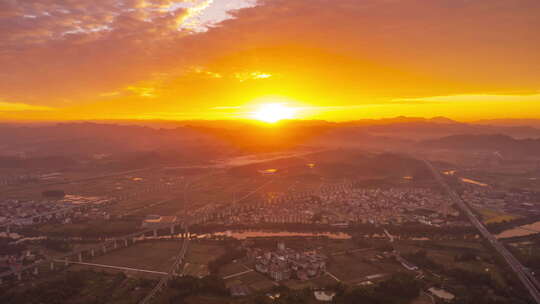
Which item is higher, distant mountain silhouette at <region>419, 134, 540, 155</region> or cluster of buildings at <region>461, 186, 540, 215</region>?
distant mountain silhouette at <region>419, 134, 540, 155</region>

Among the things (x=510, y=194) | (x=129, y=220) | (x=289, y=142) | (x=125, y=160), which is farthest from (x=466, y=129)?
(x=129, y=220)

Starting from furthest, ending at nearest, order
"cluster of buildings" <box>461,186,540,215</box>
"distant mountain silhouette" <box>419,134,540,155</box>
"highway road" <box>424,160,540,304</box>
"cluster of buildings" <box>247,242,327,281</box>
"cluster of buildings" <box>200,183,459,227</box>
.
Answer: "distant mountain silhouette" <box>419,134,540,155</box>, "cluster of buildings" <box>461,186,540,215</box>, "cluster of buildings" <box>200,183,459,227</box>, "cluster of buildings" <box>247,242,327,281</box>, "highway road" <box>424,160,540,304</box>

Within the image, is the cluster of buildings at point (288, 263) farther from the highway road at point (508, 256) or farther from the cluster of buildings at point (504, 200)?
the cluster of buildings at point (504, 200)

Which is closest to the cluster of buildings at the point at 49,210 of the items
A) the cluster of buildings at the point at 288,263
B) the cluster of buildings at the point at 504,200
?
the cluster of buildings at the point at 288,263

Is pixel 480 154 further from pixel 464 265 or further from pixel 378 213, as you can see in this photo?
pixel 464 265

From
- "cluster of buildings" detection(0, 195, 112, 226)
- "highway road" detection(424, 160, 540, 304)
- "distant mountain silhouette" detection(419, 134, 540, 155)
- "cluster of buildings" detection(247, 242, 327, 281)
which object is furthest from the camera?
"distant mountain silhouette" detection(419, 134, 540, 155)

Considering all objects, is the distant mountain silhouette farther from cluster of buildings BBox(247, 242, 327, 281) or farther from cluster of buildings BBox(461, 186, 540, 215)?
cluster of buildings BBox(247, 242, 327, 281)

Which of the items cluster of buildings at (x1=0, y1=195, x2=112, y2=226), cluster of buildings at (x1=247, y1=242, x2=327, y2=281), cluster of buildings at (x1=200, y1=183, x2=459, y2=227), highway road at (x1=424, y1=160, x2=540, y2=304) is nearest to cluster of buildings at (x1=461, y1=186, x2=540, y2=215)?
highway road at (x1=424, y1=160, x2=540, y2=304)

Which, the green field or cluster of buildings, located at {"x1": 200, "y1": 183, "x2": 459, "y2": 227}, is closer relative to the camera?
the green field
